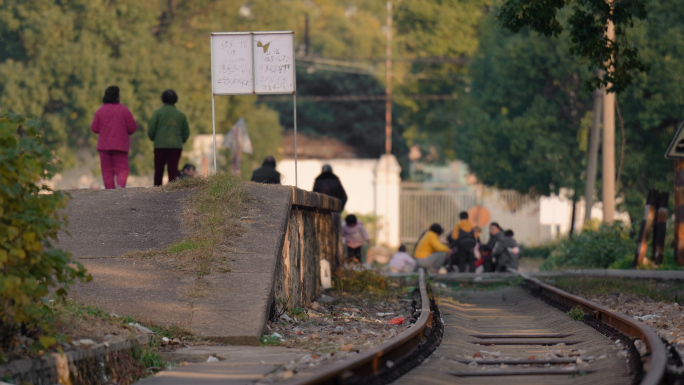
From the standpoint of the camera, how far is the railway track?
6.36m

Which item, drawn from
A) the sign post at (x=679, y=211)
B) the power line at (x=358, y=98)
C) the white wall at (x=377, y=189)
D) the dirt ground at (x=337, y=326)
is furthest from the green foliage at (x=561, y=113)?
the dirt ground at (x=337, y=326)

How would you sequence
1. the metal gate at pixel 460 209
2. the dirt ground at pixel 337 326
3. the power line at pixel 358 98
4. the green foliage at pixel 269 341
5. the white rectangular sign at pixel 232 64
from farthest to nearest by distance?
the power line at pixel 358 98, the metal gate at pixel 460 209, the white rectangular sign at pixel 232 64, the green foliage at pixel 269 341, the dirt ground at pixel 337 326

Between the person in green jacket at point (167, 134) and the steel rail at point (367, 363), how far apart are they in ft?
21.1

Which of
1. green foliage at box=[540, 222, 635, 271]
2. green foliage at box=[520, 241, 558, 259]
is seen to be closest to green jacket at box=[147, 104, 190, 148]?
green foliage at box=[540, 222, 635, 271]

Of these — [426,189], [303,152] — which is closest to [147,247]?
[426,189]

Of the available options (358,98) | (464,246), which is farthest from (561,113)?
(358,98)

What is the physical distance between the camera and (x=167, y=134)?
543 inches

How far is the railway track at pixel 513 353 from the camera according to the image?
6.36 metres

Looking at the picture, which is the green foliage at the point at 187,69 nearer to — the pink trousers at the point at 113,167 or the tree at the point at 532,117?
the tree at the point at 532,117

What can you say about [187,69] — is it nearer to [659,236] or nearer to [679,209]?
[659,236]

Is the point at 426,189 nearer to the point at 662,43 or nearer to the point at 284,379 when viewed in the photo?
the point at 662,43

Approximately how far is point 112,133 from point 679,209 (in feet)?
33.2

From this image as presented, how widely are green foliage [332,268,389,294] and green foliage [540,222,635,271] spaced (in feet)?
23.7

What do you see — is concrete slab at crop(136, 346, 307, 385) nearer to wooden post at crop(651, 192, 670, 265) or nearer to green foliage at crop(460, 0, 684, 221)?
wooden post at crop(651, 192, 670, 265)
